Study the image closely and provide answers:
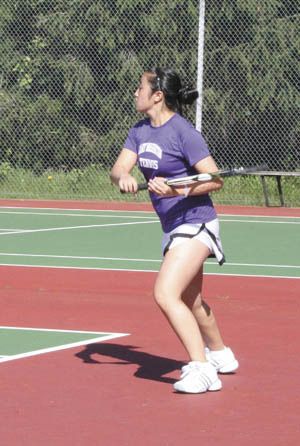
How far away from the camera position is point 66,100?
2297 centimetres

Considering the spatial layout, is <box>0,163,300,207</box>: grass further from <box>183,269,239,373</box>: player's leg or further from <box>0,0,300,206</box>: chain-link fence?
<box>183,269,239,373</box>: player's leg

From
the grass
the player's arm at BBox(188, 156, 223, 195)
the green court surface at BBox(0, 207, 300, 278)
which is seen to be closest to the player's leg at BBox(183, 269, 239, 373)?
the player's arm at BBox(188, 156, 223, 195)

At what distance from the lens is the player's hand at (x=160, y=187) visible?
7.01 m

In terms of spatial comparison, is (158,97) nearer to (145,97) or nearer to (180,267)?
(145,97)

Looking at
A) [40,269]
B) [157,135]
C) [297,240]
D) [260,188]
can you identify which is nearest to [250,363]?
[157,135]

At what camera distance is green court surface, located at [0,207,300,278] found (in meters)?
13.1

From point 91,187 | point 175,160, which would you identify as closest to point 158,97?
point 175,160

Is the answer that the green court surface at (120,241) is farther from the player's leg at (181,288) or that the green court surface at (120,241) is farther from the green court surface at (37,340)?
the player's leg at (181,288)

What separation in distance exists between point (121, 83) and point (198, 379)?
53.4 feet

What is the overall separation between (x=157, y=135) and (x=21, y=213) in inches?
465

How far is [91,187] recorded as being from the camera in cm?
2206

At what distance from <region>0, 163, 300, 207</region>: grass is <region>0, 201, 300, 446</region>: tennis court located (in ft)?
15.7

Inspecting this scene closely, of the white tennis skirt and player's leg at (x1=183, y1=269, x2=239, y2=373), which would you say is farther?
player's leg at (x1=183, y1=269, x2=239, y2=373)

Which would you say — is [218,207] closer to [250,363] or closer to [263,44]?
[263,44]
